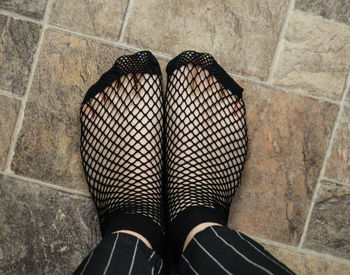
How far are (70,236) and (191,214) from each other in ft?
1.15

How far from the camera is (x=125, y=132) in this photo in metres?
0.90

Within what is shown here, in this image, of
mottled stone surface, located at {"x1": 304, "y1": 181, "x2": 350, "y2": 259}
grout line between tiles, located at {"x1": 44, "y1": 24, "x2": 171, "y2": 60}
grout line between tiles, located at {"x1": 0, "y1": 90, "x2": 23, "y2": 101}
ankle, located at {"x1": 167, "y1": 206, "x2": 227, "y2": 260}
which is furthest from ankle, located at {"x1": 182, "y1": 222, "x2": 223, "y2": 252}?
grout line between tiles, located at {"x1": 0, "y1": 90, "x2": 23, "y2": 101}

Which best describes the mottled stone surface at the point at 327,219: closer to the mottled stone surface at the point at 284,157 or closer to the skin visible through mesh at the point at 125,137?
the mottled stone surface at the point at 284,157

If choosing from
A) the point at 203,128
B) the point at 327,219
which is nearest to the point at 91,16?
the point at 203,128

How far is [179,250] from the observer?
748 mm

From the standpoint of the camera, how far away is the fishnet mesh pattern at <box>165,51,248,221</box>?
89cm

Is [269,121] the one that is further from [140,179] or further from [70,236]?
[70,236]

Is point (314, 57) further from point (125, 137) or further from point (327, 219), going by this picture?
point (125, 137)

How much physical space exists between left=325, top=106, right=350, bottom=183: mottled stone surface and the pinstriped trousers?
1.38 feet

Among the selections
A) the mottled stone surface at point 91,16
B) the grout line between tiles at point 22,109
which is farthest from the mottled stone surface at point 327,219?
the grout line between tiles at point 22,109

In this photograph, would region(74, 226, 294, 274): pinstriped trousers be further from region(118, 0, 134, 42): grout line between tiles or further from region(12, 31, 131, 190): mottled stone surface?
region(118, 0, 134, 42): grout line between tiles

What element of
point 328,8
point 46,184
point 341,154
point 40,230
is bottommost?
point 40,230

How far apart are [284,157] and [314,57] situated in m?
0.30

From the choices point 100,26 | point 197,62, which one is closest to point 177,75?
point 197,62
